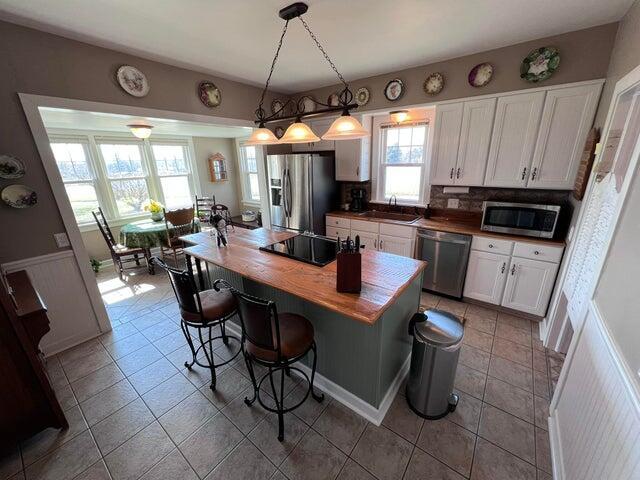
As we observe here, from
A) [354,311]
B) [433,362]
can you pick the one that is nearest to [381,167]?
[433,362]

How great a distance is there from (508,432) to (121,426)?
2562mm

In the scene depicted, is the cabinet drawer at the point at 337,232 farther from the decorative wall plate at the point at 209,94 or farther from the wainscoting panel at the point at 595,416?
the wainscoting panel at the point at 595,416

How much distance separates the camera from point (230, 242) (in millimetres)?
2549

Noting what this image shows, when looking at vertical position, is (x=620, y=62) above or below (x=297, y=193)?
above

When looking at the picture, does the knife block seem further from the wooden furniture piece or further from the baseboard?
the wooden furniture piece

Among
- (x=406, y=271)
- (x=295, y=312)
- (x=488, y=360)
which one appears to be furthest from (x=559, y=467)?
(x=295, y=312)

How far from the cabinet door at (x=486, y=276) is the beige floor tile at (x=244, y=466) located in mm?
2637

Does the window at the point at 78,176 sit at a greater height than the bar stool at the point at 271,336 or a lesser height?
greater

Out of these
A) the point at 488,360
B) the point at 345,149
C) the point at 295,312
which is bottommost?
the point at 488,360

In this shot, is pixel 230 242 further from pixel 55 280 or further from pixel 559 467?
pixel 559 467

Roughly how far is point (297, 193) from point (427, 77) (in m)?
2.19

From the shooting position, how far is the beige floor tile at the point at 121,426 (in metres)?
1.63

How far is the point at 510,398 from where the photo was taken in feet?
6.12

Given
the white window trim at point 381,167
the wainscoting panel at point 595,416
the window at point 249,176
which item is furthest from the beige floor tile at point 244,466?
the window at point 249,176
